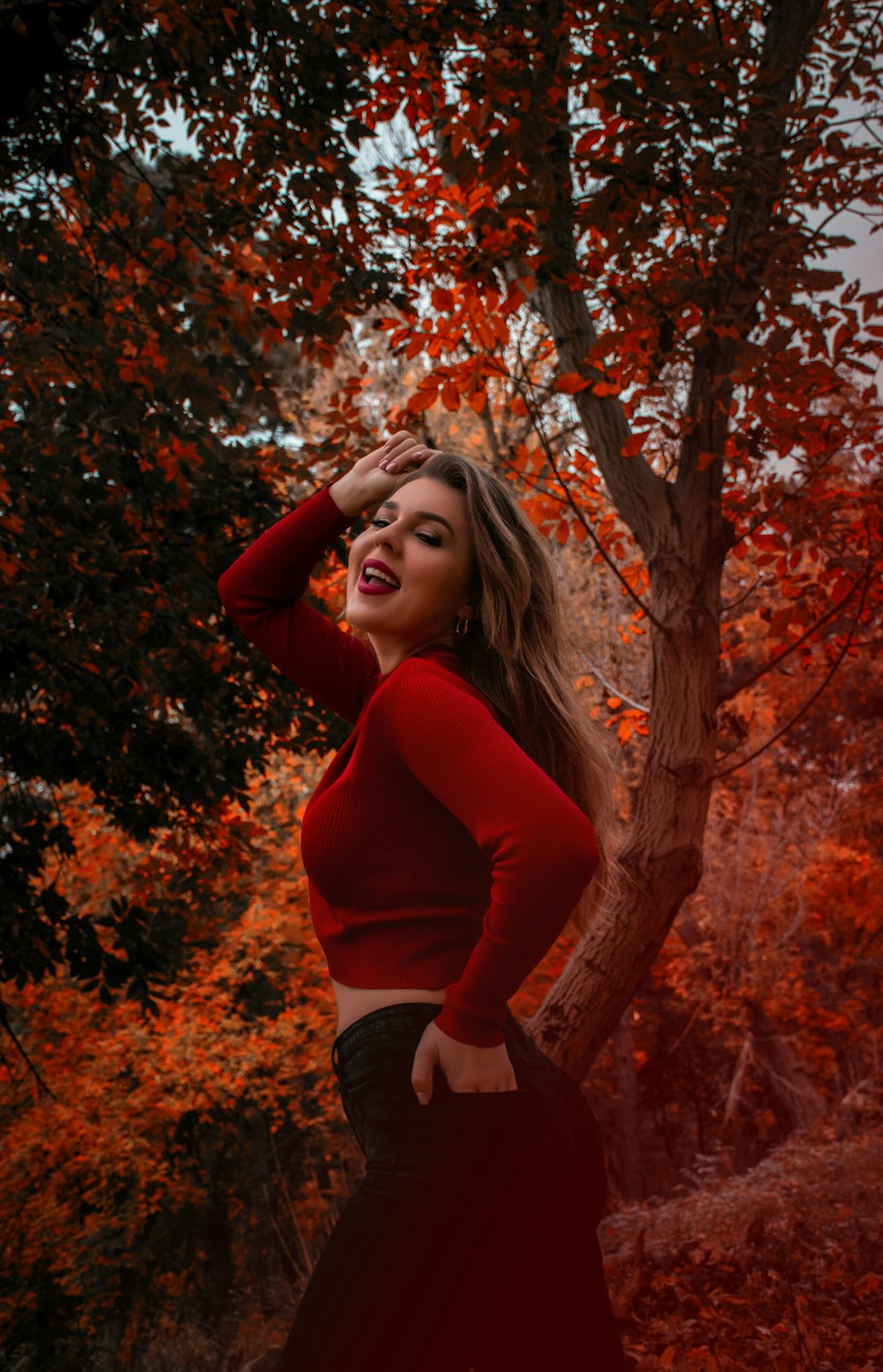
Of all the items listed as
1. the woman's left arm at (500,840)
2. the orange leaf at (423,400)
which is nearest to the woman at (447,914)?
the woman's left arm at (500,840)

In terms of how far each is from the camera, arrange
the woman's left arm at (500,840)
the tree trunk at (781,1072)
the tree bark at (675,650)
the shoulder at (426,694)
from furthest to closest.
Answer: the tree trunk at (781,1072)
the tree bark at (675,650)
the shoulder at (426,694)
the woman's left arm at (500,840)

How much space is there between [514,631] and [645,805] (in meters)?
2.22

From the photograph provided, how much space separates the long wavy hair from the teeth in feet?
0.47

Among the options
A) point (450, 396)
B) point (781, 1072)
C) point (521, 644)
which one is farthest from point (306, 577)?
point (781, 1072)

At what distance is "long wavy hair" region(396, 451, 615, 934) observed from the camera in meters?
1.65

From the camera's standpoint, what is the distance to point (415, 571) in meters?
1.64

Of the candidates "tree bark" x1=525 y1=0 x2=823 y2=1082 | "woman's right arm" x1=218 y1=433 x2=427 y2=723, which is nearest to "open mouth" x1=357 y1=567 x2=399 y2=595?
"woman's right arm" x1=218 y1=433 x2=427 y2=723

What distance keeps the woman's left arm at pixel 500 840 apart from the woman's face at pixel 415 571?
289 millimetres

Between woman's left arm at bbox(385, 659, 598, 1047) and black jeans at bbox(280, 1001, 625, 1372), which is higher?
woman's left arm at bbox(385, 659, 598, 1047)

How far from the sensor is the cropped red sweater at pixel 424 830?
126cm

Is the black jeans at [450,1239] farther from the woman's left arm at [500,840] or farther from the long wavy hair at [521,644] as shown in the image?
the long wavy hair at [521,644]

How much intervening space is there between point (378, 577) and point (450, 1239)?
98 centimetres

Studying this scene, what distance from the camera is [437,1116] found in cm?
136

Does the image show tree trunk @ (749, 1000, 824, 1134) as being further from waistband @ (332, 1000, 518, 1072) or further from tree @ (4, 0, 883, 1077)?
waistband @ (332, 1000, 518, 1072)
